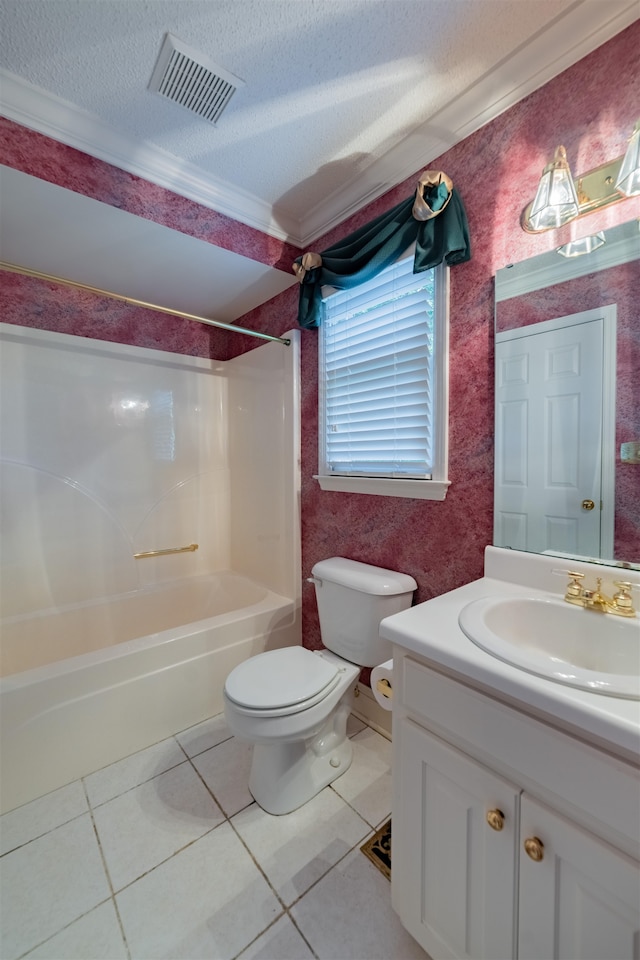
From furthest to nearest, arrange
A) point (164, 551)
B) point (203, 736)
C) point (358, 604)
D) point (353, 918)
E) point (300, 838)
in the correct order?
1. point (164, 551)
2. point (203, 736)
3. point (358, 604)
4. point (300, 838)
5. point (353, 918)

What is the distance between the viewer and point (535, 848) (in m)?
0.67

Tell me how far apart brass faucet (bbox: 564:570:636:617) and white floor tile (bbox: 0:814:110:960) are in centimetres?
158

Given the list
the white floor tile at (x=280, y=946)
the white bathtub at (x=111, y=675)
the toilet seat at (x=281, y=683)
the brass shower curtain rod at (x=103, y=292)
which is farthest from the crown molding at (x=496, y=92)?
the white floor tile at (x=280, y=946)

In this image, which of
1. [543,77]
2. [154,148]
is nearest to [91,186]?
[154,148]

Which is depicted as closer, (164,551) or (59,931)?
(59,931)

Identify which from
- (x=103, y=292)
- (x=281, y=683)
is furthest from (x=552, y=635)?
(x=103, y=292)

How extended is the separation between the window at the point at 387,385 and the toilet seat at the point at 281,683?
0.76 metres

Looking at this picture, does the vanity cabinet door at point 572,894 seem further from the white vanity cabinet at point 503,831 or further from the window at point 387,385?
the window at point 387,385

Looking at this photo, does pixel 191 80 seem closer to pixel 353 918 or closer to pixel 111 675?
pixel 111 675

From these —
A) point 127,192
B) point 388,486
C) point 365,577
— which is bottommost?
point 365,577

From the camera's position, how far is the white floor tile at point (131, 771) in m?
1.44

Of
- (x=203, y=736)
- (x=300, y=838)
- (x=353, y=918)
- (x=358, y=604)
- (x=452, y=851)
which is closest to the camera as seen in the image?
(x=452, y=851)

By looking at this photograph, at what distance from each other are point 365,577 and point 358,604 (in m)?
0.12

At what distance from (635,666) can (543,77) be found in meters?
1.64
